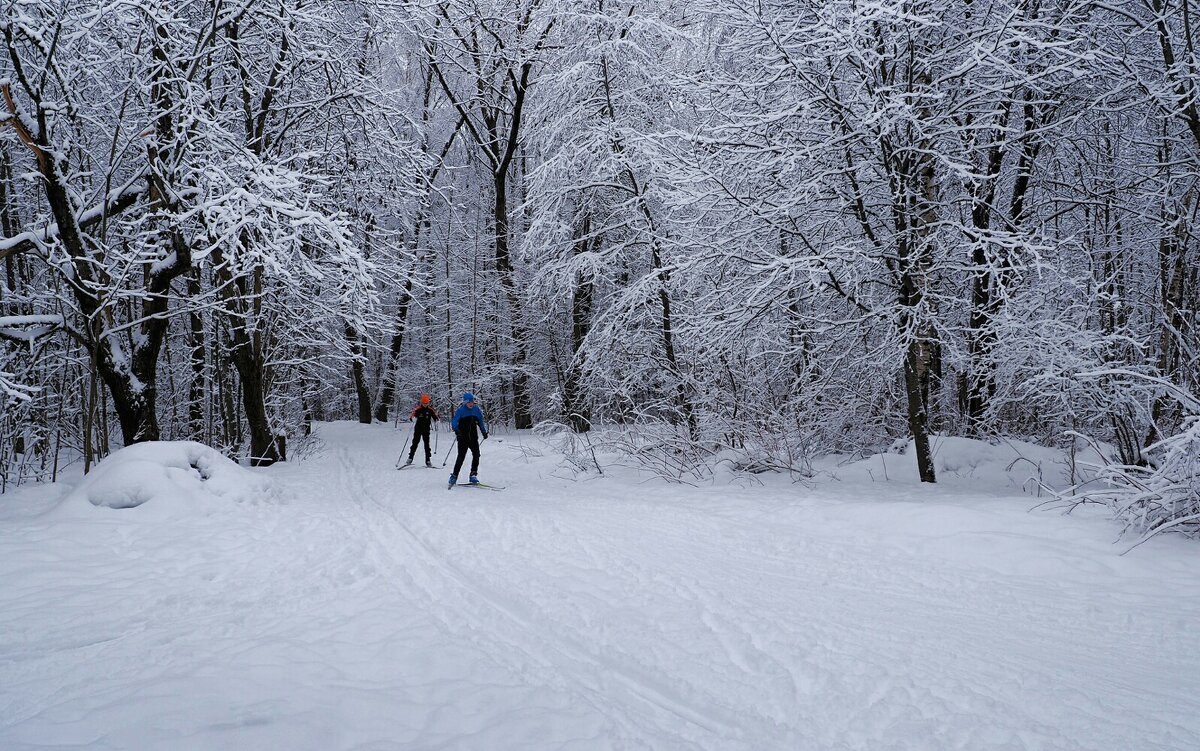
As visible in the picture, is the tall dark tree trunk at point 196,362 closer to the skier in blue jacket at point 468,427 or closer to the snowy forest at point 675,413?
the snowy forest at point 675,413

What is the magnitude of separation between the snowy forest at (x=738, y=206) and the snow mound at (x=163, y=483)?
1508 millimetres

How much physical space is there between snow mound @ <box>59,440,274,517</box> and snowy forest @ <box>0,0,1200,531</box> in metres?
1.51

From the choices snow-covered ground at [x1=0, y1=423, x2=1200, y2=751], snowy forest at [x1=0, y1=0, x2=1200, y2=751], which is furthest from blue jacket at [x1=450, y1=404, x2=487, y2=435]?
snow-covered ground at [x1=0, y1=423, x2=1200, y2=751]

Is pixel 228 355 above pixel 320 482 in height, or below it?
above

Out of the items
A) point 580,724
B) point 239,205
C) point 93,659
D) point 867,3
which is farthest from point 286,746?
point 867,3

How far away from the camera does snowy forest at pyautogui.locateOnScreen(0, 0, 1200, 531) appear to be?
7.46m

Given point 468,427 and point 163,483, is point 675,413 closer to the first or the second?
point 468,427

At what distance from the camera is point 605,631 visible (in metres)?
4.11

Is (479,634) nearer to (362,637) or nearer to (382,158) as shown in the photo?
(362,637)

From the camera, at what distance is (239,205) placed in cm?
743

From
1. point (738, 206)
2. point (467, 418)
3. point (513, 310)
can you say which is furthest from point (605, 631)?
point (513, 310)

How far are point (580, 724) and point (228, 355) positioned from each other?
47.3 ft

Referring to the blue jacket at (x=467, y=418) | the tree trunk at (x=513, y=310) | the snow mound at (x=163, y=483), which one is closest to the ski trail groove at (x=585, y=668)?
the snow mound at (x=163, y=483)

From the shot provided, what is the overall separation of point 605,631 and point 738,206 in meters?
6.66
